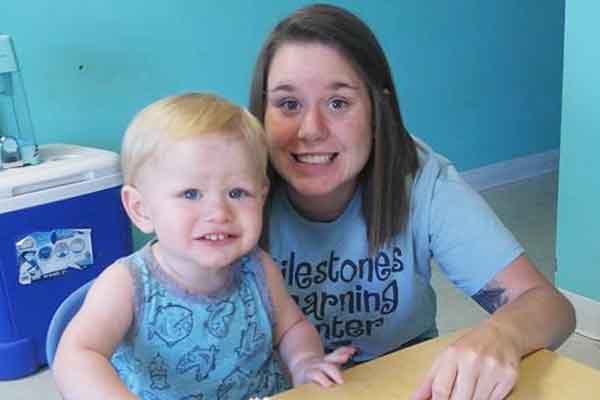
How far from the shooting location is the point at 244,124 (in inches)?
44.2

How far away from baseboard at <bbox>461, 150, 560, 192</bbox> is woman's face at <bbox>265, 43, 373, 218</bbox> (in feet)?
9.39

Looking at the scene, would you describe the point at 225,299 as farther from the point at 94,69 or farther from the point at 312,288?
the point at 94,69

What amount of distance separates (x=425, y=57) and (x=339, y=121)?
2.67 metres

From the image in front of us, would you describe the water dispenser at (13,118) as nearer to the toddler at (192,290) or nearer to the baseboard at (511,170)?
the toddler at (192,290)

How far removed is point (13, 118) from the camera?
8.84 ft

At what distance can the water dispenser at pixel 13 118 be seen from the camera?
96.8 inches

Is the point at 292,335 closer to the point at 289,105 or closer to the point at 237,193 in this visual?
the point at 237,193

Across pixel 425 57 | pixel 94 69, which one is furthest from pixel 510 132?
pixel 94 69

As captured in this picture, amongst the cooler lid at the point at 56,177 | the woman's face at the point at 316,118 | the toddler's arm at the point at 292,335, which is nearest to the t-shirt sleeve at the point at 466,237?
the woman's face at the point at 316,118

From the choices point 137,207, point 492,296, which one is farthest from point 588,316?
point 137,207

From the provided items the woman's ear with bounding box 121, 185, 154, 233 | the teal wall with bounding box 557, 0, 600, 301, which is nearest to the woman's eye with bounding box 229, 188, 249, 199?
the woman's ear with bounding box 121, 185, 154, 233

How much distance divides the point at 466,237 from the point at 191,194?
0.46m

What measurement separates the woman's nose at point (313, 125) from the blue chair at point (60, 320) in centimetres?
42

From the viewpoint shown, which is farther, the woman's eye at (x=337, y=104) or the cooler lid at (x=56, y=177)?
the cooler lid at (x=56, y=177)
